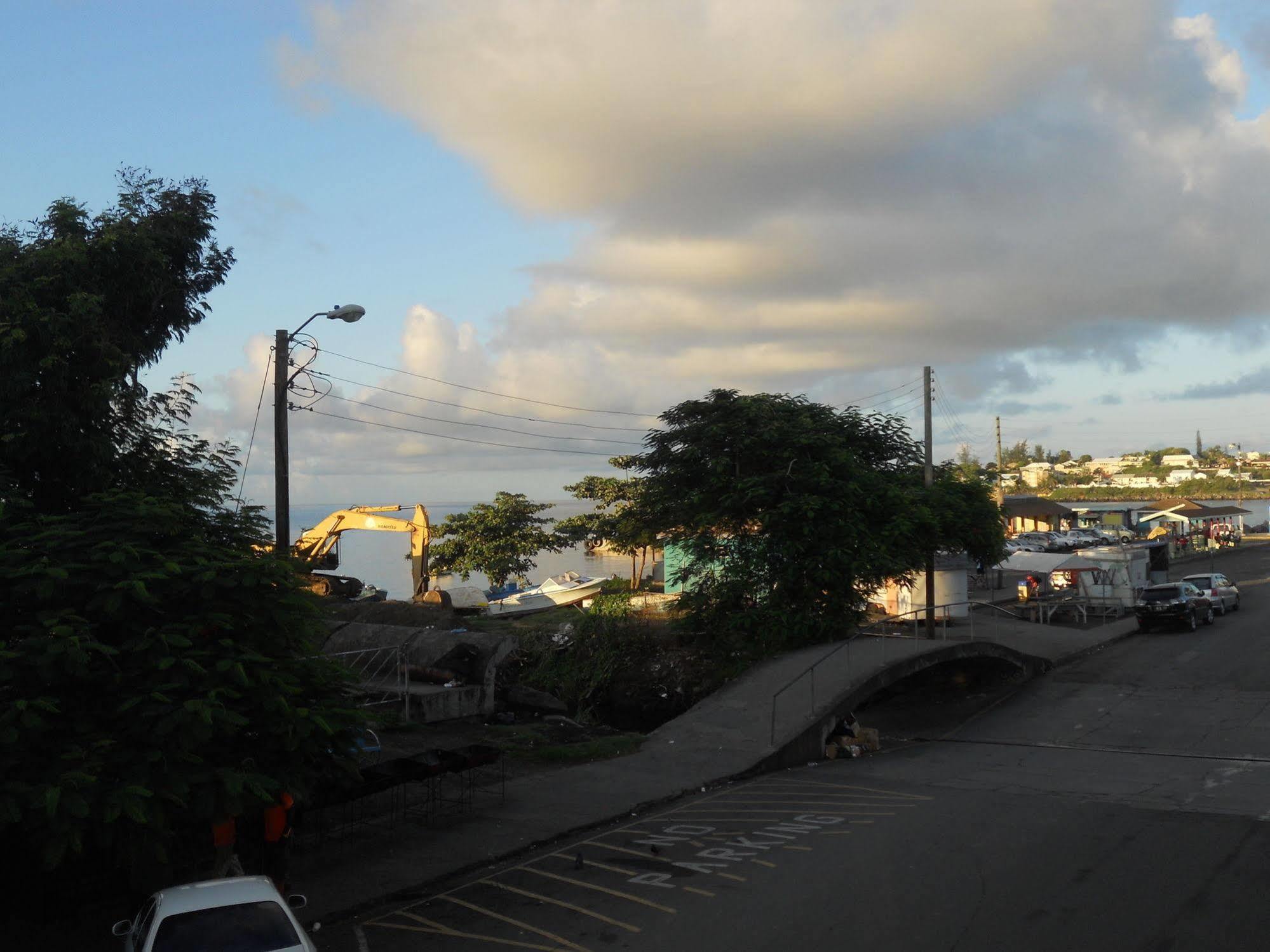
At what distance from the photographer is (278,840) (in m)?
10.6

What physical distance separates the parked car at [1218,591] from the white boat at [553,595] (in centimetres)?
2589

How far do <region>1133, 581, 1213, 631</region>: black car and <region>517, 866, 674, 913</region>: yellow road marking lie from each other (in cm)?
3165

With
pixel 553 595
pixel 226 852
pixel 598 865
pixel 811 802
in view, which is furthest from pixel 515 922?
pixel 553 595

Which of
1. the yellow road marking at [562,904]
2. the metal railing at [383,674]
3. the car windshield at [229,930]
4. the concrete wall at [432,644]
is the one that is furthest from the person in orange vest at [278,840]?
the concrete wall at [432,644]

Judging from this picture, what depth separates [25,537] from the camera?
1030 cm

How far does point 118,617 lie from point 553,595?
3838 cm

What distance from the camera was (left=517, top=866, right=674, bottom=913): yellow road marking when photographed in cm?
1084

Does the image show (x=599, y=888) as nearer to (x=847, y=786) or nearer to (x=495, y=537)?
(x=847, y=786)

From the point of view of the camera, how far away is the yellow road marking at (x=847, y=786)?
16062 millimetres

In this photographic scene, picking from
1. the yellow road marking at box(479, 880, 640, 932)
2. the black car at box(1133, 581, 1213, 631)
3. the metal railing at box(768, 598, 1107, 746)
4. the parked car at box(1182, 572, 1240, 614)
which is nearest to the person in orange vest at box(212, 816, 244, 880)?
the yellow road marking at box(479, 880, 640, 932)

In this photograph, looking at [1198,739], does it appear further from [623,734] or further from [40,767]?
[40,767]

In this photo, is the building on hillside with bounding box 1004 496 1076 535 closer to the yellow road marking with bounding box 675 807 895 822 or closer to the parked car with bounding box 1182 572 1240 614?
the parked car with bounding box 1182 572 1240 614

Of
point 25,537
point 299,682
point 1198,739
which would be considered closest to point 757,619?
point 1198,739

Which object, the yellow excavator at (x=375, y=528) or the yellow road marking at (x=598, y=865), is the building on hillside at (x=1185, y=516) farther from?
the yellow road marking at (x=598, y=865)
